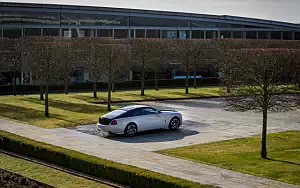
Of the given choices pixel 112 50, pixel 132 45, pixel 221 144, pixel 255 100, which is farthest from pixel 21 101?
pixel 255 100

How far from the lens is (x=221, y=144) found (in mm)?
26438

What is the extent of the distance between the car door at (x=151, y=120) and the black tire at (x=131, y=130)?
576mm

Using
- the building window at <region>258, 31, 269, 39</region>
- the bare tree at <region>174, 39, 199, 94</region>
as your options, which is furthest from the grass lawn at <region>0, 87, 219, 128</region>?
the building window at <region>258, 31, 269, 39</region>

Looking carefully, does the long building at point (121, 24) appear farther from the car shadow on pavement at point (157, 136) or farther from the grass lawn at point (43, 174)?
the grass lawn at point (43, 174)

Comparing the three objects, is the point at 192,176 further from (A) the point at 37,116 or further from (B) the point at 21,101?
(B) the point at 21,101

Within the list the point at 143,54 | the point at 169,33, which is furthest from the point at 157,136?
the point at 169,33

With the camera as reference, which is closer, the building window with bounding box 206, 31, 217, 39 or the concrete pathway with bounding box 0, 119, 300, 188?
the concrete pathway with bounding box 0, 119, 300, 188

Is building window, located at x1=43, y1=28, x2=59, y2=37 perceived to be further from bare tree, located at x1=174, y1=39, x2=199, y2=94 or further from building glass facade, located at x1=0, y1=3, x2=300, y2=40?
bare tree, located at x1=174, y1=39, x2=199, y2=94

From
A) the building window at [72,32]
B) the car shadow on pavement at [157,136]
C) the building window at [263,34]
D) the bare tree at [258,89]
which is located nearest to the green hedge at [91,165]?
the car shadow on pavement at [157,136]

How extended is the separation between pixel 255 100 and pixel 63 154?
7678 mm

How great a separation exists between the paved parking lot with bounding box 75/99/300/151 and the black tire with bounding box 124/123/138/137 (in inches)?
12.0

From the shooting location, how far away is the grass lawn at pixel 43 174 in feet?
64.8

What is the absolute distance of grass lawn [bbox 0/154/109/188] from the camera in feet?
64.8

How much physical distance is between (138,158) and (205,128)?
908 cm
